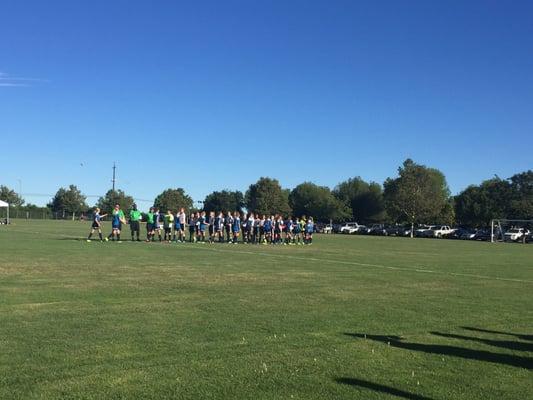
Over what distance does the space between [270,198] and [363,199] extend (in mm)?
18802

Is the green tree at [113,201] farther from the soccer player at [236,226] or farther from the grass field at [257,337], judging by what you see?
the grass field at [257,337]

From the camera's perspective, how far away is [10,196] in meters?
142

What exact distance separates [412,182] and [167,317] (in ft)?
272

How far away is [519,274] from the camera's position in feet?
59.2

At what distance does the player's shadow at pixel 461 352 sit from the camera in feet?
22.7

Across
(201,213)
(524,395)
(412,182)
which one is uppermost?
(412,182)

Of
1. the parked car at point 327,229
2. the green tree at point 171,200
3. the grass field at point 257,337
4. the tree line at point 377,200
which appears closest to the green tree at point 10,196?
the tree line at point 377,200

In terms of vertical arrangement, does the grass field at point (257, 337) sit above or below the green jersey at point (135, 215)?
below

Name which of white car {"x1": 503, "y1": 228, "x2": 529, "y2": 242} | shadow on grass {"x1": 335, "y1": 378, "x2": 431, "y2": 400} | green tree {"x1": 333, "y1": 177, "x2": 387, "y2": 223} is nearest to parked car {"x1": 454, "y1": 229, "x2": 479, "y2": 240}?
white car {"x1": 503, "y1": 228, "x2": 529, "y2": 242}

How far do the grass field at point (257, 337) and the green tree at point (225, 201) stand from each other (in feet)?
454

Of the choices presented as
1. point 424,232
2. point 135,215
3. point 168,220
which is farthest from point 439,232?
point 135,215

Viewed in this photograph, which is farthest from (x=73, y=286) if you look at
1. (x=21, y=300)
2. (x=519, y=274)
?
(x=519, y=274)

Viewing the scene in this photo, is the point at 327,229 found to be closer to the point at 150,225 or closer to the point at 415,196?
the point at 415,196

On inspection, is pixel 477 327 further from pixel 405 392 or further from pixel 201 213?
pixel 201 213
